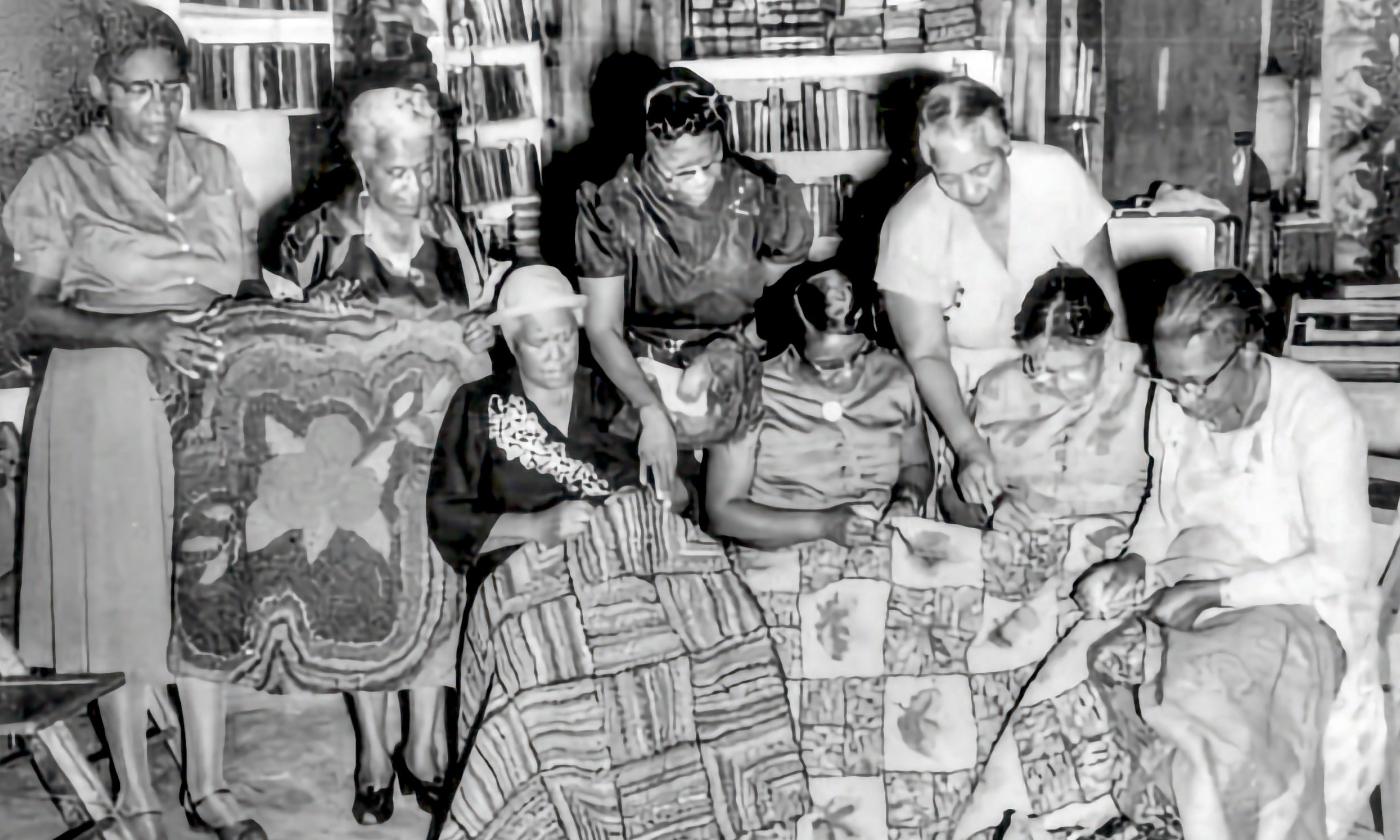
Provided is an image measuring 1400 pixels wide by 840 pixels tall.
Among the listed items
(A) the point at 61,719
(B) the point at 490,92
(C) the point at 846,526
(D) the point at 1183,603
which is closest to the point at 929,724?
(C) the point at 846,526

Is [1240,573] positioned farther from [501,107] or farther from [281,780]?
[281,780]

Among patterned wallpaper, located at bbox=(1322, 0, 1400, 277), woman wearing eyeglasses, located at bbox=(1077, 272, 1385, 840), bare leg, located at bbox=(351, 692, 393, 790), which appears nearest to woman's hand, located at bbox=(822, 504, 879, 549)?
woman wearing eyeglasses, located at bbox=(1077, 272, 1385, 840)

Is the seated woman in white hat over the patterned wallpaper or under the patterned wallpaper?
under

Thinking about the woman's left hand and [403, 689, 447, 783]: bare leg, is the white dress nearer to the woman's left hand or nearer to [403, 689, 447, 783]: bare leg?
the woman's left hand

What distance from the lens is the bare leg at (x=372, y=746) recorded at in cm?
265

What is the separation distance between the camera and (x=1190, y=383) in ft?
8.51

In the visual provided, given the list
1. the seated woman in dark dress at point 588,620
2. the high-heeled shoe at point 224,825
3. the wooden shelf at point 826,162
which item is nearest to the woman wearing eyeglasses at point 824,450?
the seated woman in dark dress at point 588,620

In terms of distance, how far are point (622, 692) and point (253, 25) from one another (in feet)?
4.80

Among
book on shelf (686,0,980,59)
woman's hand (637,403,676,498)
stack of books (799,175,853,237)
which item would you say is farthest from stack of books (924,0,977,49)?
woman's hand (637,403,676,498)

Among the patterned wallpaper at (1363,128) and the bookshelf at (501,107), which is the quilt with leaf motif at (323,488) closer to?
the bookshelf at (501,107)

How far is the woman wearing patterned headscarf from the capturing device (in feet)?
8.34

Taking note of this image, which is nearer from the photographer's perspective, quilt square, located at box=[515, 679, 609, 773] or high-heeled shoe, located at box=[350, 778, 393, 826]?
quilt square, located at box=[515, 679, 609, 773]

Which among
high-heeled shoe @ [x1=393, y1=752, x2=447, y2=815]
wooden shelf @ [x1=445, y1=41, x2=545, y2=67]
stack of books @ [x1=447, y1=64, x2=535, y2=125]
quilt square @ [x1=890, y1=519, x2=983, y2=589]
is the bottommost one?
high-heeled shoe @ [x1=393, y1=752, x2=447, y2=815]

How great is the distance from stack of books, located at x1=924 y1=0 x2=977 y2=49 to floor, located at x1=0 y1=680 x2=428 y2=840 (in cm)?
175
